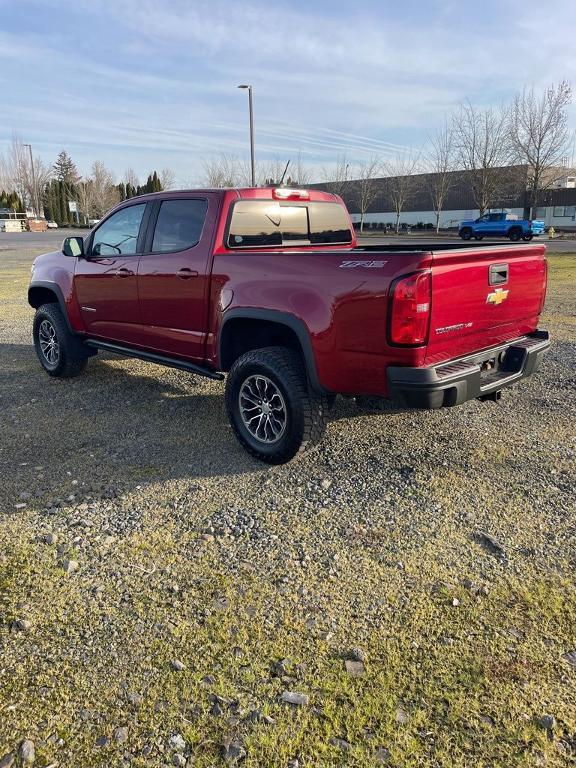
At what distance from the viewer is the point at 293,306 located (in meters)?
3.83

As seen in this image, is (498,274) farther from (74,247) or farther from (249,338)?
(74,247)

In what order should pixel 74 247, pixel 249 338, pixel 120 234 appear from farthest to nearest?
1. pixel 74 247
2. pixel 120 234
3. pixel 249 338

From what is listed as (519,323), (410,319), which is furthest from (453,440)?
(410,319)

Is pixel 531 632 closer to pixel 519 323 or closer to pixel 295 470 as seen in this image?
pixel 295 470

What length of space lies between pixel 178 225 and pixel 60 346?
7.17ft

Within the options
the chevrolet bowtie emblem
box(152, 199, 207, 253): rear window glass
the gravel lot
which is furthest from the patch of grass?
box(152, 199, 207, 253): rear window glass

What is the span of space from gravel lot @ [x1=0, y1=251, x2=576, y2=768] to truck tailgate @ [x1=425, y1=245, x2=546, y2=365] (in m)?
0.91

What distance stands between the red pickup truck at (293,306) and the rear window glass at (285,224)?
0.04 ft

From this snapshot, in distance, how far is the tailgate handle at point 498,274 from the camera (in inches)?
146

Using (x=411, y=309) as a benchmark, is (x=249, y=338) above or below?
below

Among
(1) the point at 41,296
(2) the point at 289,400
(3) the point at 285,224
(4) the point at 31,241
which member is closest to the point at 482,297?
(2) the point at 289,400

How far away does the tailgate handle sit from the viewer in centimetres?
372

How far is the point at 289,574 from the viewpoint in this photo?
2.91 meters

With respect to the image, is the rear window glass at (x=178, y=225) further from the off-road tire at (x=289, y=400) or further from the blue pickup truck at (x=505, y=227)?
the blue pickup truck at (x=505, y=227)
